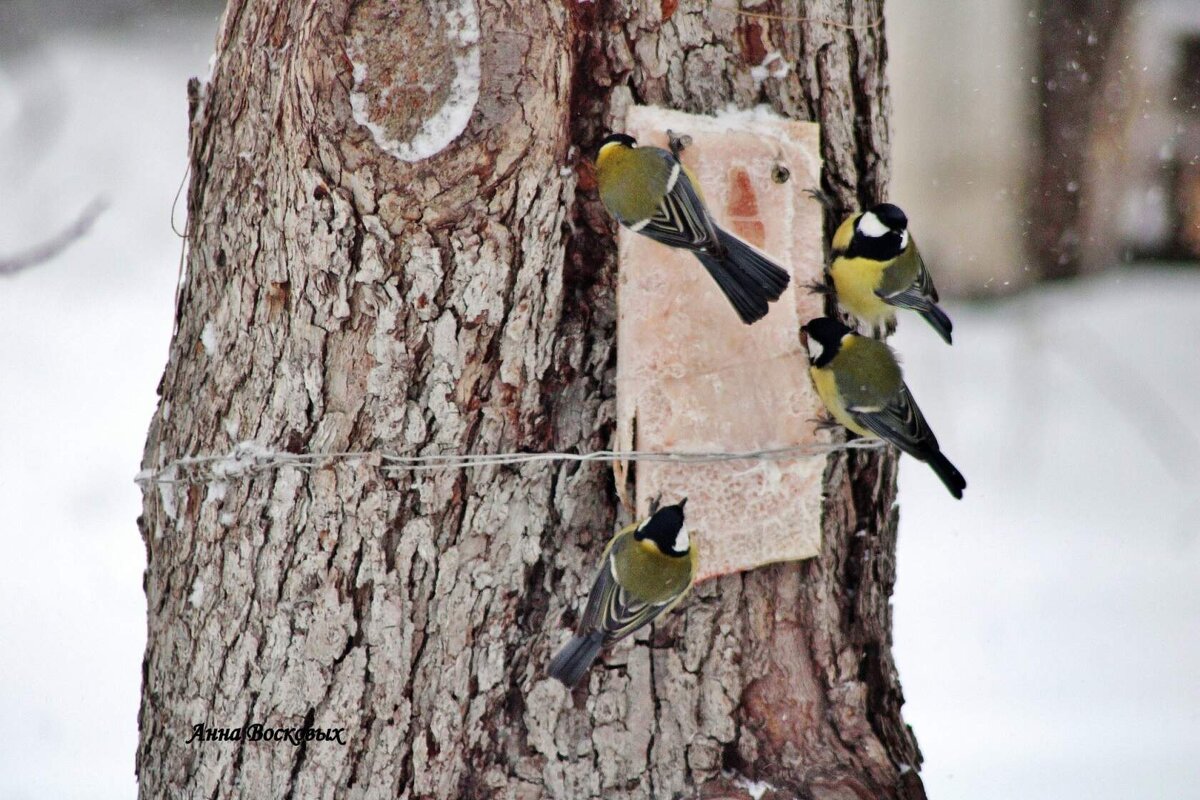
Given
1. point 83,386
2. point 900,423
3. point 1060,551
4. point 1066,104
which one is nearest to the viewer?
point 900,423

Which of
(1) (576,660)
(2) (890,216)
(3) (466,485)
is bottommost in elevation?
(1) (576,660)

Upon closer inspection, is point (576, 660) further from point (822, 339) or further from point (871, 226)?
point (871, 226)

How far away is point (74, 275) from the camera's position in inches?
200

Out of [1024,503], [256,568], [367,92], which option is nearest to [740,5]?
[367,92]

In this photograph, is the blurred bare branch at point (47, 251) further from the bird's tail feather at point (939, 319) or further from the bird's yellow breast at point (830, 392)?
the bird's tail feather at point (939, 319)

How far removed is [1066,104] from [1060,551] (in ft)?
7.46

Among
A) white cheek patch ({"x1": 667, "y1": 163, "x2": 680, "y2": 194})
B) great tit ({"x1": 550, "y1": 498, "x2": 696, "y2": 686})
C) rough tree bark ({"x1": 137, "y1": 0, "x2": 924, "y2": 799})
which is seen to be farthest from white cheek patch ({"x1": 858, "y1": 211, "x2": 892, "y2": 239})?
great tit ({"x1": 550, "y1": 498, "x2": 696, "y2": 686})

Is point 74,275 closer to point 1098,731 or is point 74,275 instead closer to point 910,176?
point 910,176

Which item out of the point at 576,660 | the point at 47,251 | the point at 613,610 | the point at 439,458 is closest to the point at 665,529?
the point at 613,610

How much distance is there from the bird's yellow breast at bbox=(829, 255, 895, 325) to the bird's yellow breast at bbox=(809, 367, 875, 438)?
0.18 meters

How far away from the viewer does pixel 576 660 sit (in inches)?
68.5

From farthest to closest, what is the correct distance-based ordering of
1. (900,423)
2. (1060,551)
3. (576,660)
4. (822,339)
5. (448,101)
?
(1060,551)
(900,423)
(822,339)
(576,660)
(448,101)

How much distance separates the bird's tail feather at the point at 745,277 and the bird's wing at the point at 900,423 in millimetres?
263

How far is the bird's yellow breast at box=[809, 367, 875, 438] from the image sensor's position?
185cm
